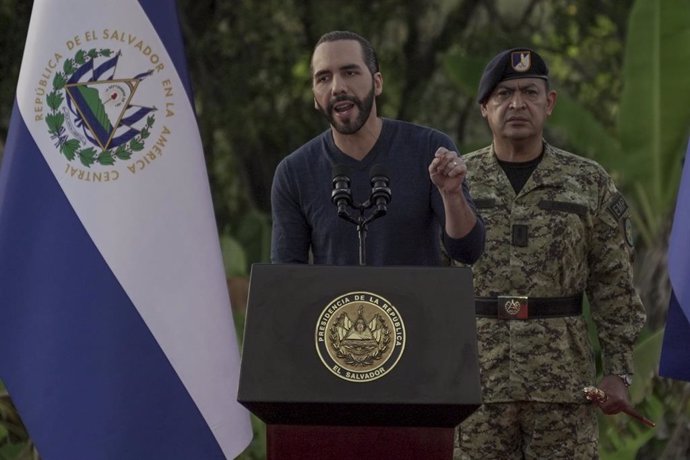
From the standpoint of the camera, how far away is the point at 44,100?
4.83 meters

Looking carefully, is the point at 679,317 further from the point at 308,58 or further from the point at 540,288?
the point at 308,58

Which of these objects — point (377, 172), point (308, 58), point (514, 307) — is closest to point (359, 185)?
point (377, 172)

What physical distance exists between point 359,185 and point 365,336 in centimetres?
66

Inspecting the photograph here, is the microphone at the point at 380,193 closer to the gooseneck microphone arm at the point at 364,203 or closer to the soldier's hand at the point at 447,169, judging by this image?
the gooseneck microphone arm at the point at 364,203

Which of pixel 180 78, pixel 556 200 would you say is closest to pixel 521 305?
pixel 556 200

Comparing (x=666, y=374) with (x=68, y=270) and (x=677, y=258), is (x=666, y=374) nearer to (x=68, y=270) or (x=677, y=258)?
Answer: (x=677, y=258)

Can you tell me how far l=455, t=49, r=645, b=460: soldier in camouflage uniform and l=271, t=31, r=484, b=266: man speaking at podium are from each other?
19.8 inches

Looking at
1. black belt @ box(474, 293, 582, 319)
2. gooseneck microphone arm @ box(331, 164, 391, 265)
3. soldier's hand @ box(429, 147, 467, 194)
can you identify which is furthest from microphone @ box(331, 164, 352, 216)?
black belt @ box(474, 293, 582, 319)

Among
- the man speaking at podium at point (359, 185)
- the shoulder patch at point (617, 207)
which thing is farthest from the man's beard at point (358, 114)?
the shoulder patch at point (617, 207)

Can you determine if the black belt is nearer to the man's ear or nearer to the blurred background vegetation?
the man's ear

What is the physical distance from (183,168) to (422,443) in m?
1.79

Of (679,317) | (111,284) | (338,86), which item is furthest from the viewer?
(111,284)

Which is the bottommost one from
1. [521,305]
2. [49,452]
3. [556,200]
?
[49,452]

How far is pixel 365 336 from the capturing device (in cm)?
331
